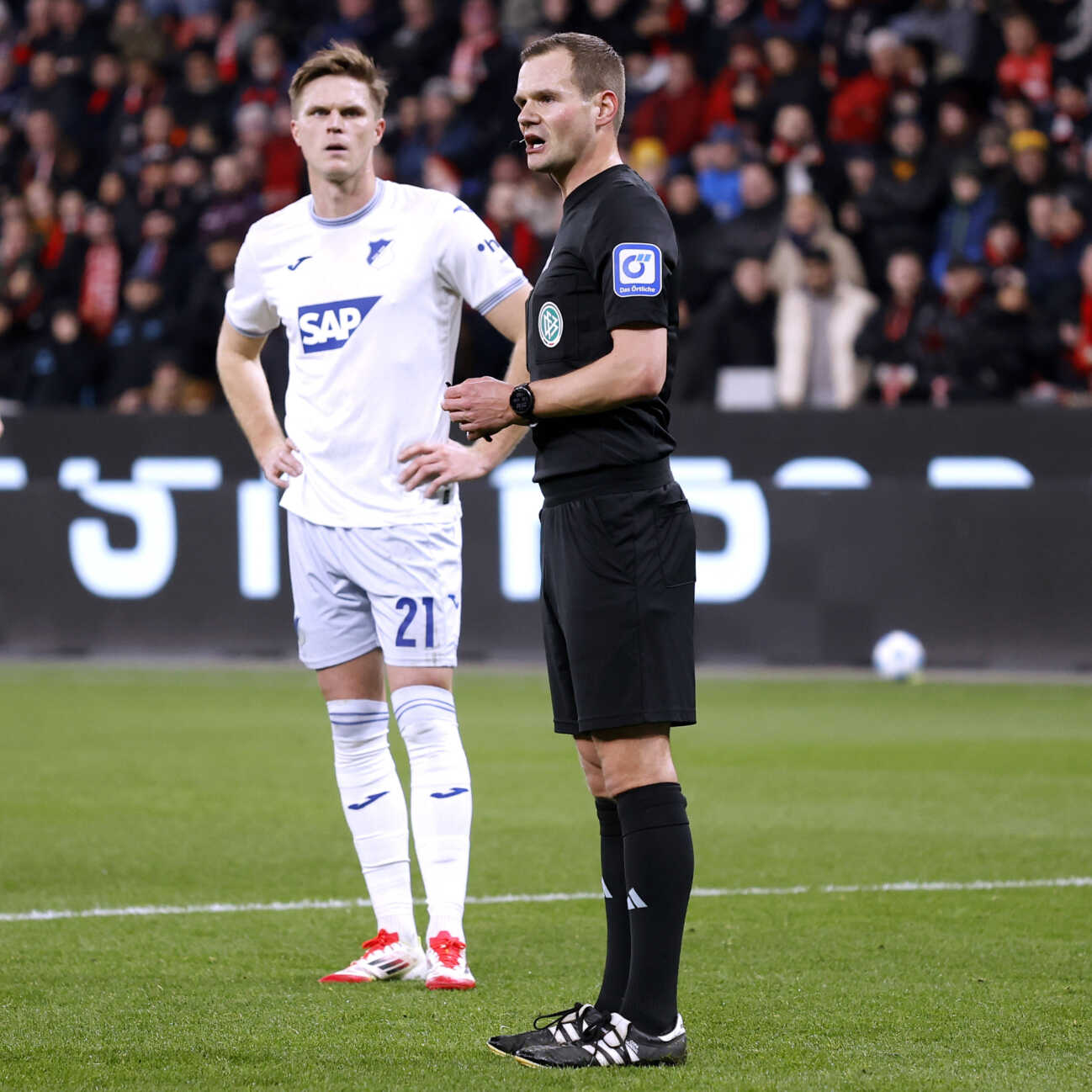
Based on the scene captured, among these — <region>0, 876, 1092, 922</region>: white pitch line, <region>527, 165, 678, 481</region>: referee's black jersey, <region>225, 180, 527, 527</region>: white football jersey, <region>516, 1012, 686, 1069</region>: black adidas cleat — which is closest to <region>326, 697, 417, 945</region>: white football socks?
<region>225, 180, 527, 527</region>: white football jersey

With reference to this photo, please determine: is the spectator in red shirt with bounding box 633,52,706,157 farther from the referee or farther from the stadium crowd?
the referee

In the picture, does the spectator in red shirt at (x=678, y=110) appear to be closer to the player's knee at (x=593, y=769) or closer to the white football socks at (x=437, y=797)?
the white football socks at (x=437, y=797)

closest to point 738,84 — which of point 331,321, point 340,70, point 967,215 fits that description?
point 967,215

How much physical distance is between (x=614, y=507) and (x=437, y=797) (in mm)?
1323

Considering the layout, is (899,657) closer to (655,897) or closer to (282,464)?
(282,464)

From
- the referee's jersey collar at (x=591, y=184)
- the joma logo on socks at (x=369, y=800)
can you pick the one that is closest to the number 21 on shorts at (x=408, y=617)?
the joma logo on socks at (x=369, y=800)

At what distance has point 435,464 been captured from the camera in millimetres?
4734

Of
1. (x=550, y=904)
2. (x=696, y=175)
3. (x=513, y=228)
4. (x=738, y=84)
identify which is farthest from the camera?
(x=738, y=84)

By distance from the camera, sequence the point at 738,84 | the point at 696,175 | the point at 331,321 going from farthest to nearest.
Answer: the point at 738,84 → the point at 696,175 → the point at 331,321

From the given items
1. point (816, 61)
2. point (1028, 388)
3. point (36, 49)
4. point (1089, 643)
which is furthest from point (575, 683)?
point (36, 49)

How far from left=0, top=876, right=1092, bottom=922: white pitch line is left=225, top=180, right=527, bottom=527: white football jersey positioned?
1.45 metres

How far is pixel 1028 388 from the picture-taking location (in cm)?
1326

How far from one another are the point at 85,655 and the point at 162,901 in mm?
8061

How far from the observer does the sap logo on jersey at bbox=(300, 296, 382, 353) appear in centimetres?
541
